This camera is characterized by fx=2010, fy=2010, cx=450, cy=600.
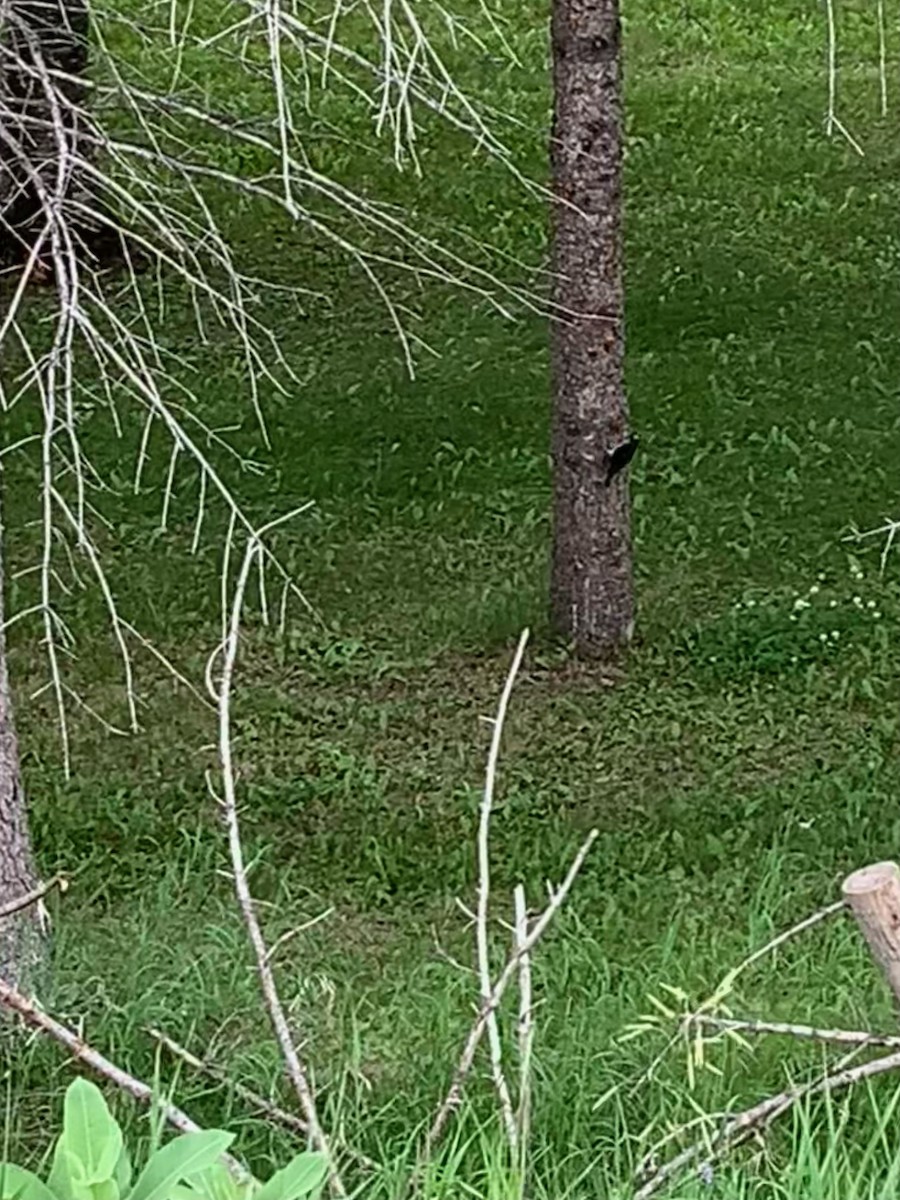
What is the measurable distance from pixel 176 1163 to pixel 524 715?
6179 millimetres

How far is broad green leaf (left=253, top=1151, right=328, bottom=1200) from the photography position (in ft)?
6.23

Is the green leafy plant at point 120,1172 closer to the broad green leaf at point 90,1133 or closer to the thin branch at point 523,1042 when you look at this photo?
the broad green leaf at point 90,1133

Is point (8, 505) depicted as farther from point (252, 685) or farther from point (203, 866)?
point (203, 866)

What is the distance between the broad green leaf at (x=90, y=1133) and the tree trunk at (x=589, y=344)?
6281 millimetres

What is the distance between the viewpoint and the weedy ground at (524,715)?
12.1 feet

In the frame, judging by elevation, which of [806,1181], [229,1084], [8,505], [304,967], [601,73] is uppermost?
[601,73]

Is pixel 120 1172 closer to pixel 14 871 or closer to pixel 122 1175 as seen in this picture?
pixel 122 1175

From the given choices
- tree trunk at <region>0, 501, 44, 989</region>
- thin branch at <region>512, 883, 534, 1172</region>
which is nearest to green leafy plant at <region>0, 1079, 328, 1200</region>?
thin branch at <region>512, 883, 534, 1172</region>

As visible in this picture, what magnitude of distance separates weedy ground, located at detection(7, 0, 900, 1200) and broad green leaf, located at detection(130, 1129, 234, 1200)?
0.52m

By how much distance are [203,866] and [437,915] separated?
2.46ft

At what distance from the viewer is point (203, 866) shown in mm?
6172

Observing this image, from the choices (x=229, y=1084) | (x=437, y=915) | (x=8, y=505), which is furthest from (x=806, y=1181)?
(x=8, y=505)

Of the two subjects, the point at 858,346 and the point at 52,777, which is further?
the point at 858,346

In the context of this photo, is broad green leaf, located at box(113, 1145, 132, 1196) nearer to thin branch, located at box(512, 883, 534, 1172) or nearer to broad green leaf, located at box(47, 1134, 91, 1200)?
broad green leaf, located at box(47, 1134, 91, 1200)
